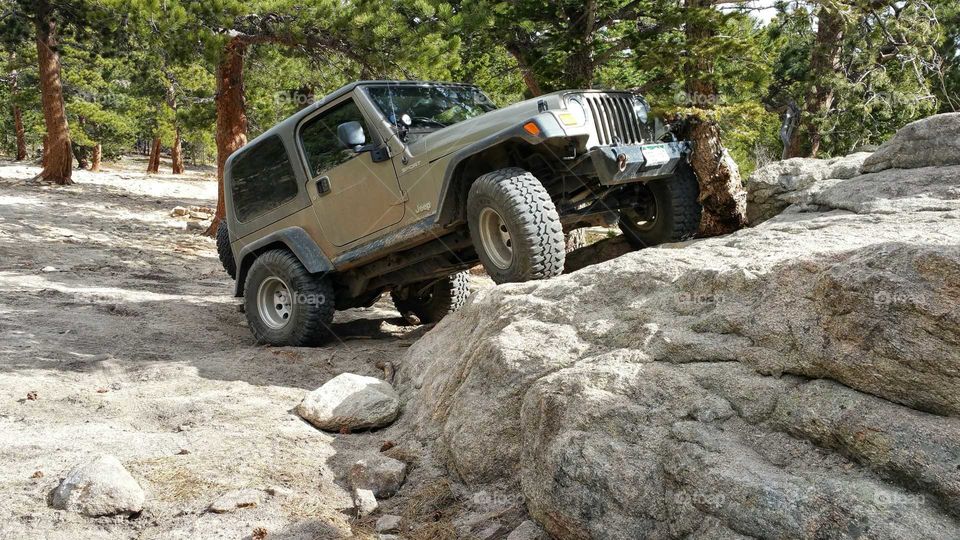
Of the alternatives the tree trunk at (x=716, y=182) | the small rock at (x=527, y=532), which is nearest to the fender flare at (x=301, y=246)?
the tree trunk at (x=716, y=182)

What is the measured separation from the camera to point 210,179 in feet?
104

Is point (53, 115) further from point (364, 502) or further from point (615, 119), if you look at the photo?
point (364, 502)

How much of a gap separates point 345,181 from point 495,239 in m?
1.53

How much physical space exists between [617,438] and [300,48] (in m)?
10.2

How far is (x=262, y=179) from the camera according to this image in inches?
266

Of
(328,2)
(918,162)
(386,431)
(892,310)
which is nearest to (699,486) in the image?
(892,310)

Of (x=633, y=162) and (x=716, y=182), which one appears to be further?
(x=716, y=182)

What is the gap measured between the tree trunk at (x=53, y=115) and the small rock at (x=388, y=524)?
19427mm

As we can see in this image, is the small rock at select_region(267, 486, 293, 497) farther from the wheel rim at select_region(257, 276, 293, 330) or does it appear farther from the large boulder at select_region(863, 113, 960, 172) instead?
the large boulder at select_region(863, 113, 960, 172)

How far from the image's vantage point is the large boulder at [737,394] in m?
2.30

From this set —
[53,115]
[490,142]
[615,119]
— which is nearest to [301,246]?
[490,142]

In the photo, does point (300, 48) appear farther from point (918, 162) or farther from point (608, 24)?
point (918, 162)

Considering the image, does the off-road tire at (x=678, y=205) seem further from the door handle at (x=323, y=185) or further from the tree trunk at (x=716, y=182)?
the door handle at (x=323, y=185)

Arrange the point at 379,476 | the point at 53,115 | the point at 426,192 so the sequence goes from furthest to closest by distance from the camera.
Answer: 1. the point at 53,115
2. the point at 426,192
3. the point at 379,476
